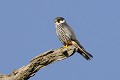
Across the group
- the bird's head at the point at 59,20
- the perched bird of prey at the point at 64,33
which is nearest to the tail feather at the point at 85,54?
the perched bird of prey at the point at 64,33

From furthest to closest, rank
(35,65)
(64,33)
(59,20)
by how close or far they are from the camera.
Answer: (59,20)
(64,33)
(35,65)

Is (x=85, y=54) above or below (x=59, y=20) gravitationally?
below

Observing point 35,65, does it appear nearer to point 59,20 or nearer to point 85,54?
point 85,54

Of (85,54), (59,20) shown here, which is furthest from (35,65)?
(59,20)

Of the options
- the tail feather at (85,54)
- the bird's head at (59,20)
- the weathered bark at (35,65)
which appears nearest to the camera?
the weathered bark at (35,65)

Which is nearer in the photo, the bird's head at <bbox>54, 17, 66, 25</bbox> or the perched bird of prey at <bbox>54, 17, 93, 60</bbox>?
the perched bird of prey at <bbox>54, 17, 93, 60</bbox>

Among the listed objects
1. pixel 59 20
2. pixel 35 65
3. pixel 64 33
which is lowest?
pixel 35 65

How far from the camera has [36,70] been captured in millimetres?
8148

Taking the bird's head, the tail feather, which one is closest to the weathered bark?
the tail feather

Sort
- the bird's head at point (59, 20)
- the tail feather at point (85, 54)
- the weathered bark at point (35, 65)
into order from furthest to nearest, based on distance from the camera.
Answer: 1. the bird's head at point (59, 20)
2. the tail feather at point (85, 54)
3. the weathered bark at point (35, 65)

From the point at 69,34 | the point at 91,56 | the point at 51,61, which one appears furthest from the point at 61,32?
the point at 51,61

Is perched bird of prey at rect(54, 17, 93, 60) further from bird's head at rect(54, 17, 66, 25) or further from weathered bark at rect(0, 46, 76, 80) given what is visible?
weathered bark at rect(0, 46, 76, 80)

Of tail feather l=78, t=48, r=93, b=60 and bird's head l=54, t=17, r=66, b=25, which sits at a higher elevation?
bird's head l=54, t=17, r=66, b=25

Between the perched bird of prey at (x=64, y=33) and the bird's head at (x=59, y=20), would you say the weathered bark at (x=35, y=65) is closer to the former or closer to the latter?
the perched bird of prey at (x=64, y=33)
